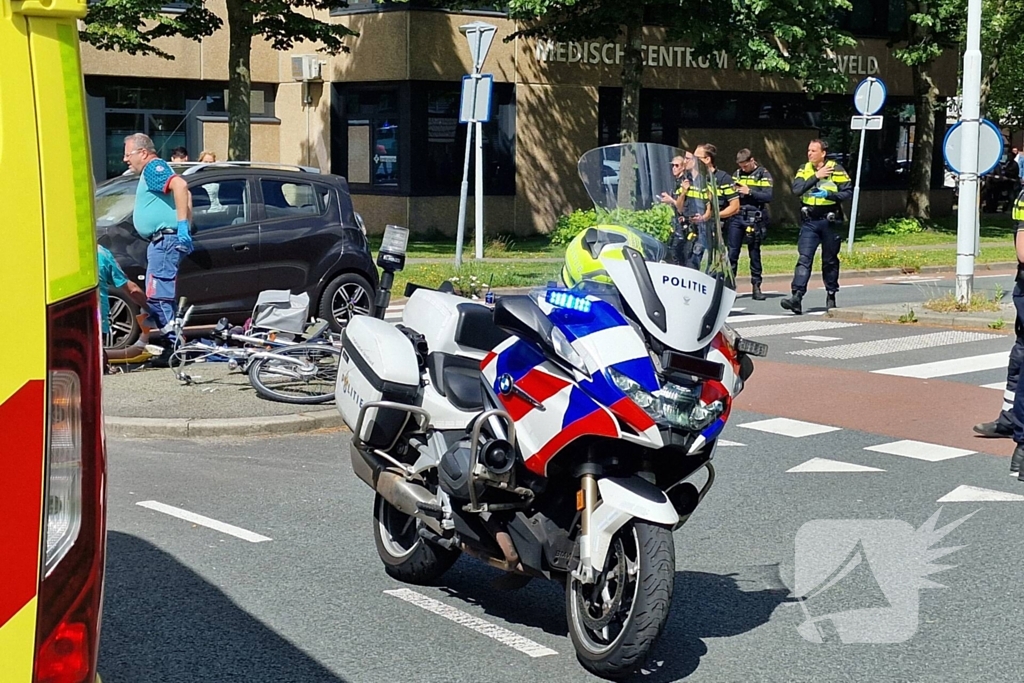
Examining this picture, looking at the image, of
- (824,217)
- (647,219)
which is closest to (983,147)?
(824,217)

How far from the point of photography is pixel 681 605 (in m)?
5.73

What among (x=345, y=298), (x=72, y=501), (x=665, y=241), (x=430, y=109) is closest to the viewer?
(x=72, y=501)

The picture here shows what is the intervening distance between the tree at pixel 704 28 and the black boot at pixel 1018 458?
59.9 feet

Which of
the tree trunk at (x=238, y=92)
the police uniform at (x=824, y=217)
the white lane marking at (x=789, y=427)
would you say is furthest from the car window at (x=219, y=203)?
the tree trunk at (x=238, y=92)

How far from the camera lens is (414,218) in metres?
27.8

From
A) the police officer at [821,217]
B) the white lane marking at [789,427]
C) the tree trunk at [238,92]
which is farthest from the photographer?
the tree trunk at [238,92]

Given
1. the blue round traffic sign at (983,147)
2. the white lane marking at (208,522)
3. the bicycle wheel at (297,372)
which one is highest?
the blue round traffic sign at (983,147)

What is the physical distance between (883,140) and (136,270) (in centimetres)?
2660

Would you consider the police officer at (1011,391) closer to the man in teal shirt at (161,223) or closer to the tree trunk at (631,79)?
the man in teal shirt at (161,223)

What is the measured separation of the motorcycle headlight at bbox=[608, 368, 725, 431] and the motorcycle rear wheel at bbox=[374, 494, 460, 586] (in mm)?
1438

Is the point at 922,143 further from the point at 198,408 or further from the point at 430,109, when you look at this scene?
the point at 198,408

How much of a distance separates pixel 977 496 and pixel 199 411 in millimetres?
4980

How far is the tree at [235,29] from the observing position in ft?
76.2

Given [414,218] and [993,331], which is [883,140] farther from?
[993,331]
